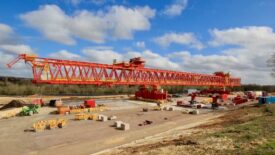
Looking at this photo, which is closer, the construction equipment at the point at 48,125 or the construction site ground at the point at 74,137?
the construction site ground at the point at 74,137

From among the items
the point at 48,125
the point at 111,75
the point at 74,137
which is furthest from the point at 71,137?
the point at 111,75

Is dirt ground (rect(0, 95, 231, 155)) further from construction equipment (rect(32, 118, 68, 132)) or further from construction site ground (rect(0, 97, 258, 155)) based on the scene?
construction equipment (rect(32, 118, 68, 132))

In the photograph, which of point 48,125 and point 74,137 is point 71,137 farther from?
point 48,125

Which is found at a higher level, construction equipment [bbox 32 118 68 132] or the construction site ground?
construction equipment [bbox 32 118 68 132]

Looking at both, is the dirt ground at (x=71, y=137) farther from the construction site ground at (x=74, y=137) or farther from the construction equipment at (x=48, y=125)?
the construction equipment at (x=48, y=125)

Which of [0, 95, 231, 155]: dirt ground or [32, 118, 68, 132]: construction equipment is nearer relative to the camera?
[0, 95, 231, 155]: dirt ground

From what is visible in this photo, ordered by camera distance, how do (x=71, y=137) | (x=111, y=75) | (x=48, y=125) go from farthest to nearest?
(x=111, y=75) < (x=48, y=125) < (x=71, y=137)

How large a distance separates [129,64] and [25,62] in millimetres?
29098

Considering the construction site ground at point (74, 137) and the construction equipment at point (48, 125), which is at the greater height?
the construction equipment at point (48, 125)

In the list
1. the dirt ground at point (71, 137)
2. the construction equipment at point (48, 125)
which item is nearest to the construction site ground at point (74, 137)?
the dirt ground at point (71, 137)

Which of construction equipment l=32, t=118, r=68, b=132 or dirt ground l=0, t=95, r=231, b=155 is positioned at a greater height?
construction equipment l=32, t=118, r=68, b=132

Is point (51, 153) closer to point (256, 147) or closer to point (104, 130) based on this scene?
point (104, 130)

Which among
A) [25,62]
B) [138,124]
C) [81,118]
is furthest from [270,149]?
[25,62]

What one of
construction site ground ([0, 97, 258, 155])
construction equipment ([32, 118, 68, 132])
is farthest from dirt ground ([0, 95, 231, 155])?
construction equipment ([32, 118, 68, 132])
